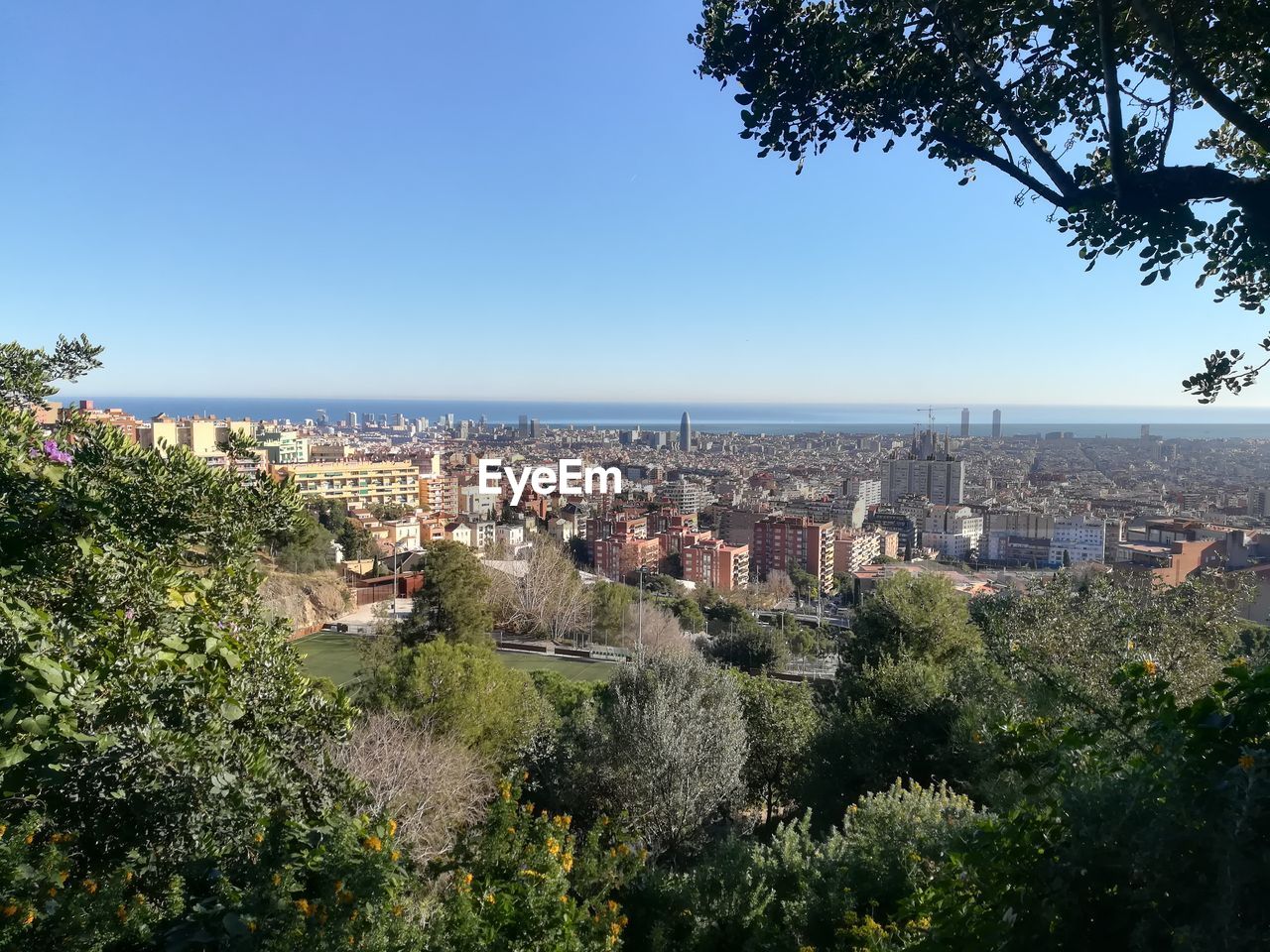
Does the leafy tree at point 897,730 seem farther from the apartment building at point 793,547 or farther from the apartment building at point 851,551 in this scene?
the apartment building at point 851,551

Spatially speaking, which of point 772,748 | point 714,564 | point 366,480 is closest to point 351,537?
point 714,564

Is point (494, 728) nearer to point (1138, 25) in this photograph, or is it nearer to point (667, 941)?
point (667, 941)

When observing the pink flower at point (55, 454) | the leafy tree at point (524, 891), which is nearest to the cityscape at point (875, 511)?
the pink flower at point (55, 454)

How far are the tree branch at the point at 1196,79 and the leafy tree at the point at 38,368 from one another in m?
3.85

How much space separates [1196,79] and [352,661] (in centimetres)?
1624

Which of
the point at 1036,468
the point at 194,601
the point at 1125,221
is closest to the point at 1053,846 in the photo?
the point at 1125,221

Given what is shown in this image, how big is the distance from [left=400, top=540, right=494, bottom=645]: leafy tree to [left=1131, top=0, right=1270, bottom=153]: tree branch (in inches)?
552

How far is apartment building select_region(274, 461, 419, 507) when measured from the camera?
139 ft

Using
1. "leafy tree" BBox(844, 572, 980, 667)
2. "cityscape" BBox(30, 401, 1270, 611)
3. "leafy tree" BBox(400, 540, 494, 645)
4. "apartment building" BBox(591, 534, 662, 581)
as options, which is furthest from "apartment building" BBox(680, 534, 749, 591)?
"leafy tree" BBox(844, 572, 980, 667)

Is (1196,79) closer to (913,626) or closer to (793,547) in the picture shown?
(913,626)

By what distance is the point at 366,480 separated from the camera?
45.6 meters

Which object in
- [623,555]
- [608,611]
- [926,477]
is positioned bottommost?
[623,555]

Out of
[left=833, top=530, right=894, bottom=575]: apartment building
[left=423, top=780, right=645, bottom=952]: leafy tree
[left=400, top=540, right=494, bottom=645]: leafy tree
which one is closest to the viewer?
[left=423, top=780, right=645, bottom=952]: leafy tree

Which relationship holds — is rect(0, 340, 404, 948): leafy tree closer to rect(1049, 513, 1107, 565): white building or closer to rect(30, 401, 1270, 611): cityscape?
rect(30, 401, 1270, 611): cityscape
